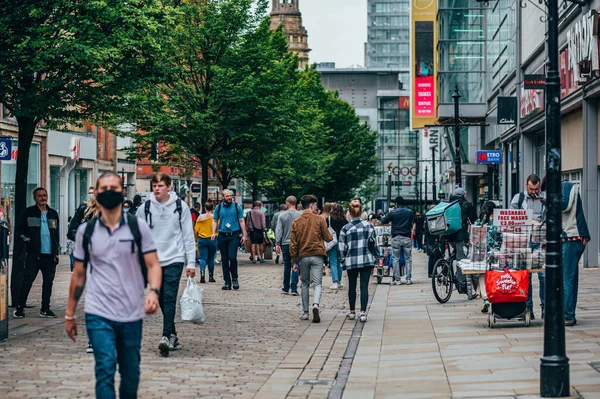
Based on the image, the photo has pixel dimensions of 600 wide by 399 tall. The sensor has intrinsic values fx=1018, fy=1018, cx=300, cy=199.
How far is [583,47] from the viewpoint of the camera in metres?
22.5

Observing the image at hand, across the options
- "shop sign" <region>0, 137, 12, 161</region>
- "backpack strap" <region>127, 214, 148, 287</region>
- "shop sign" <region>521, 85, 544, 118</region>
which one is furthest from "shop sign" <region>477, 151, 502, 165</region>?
"backpack strap" <region>127, 214, 148, 287</region>

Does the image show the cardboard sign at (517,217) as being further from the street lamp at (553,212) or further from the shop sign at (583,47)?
the shop sign at (583,47)

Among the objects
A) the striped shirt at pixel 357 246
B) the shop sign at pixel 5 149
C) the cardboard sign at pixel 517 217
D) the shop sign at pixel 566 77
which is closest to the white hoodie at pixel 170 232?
the striped shirt at pixel 357 246

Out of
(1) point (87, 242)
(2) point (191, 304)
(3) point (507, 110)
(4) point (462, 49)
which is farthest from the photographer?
(4) point (462, 49)

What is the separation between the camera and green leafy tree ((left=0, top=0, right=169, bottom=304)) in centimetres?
1359

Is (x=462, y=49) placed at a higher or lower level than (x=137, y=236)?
higher

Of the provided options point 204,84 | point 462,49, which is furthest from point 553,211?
point 462,49

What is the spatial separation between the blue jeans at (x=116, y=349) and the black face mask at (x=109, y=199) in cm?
68

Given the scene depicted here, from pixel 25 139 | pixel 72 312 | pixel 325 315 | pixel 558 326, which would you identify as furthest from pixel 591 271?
pixel 72 312

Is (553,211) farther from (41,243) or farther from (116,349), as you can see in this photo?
(41,243)

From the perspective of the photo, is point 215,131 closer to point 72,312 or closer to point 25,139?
point 25,139

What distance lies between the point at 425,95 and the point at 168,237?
47.1 m

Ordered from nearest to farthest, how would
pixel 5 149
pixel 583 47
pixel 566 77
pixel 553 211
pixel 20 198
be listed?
pixel 553 211 → pixel 20 198 → pixel 5 149 → pixel 583 47 → pixel 566 77

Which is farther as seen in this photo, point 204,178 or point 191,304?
point 204,178
